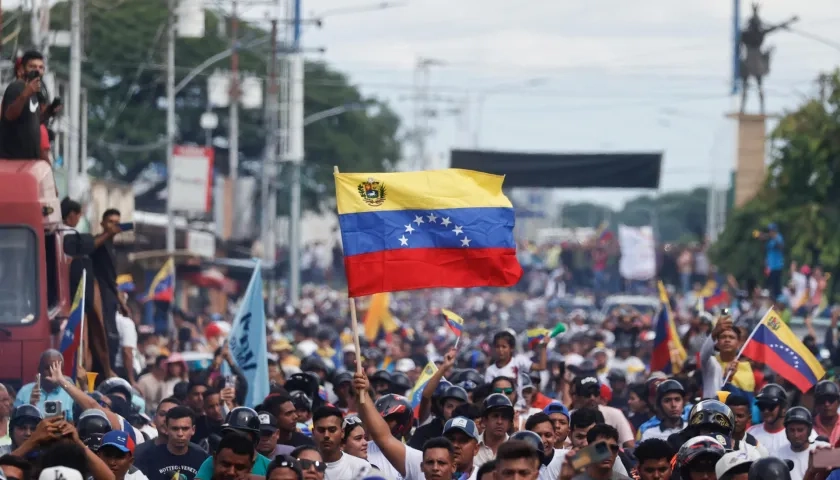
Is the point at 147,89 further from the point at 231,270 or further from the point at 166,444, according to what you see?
Answer: the point at 166,444

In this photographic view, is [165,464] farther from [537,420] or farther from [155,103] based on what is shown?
[155,103]

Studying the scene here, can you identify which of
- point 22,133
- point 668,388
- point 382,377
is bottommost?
point 382,377

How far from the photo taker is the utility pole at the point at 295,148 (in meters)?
44.4

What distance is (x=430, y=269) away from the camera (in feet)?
38.9

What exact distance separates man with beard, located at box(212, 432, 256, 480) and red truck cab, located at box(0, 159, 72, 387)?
20.4ft

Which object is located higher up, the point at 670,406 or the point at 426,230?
the point at 426,230

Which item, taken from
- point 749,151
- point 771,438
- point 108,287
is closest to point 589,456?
point 771,438

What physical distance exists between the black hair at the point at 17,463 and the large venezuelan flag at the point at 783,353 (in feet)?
25.4

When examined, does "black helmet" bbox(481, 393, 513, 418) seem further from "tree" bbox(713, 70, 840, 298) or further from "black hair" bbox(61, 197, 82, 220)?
"tree" bbox(713, 70, 840, 298)

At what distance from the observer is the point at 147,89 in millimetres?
70188

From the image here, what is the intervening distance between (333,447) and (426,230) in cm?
219

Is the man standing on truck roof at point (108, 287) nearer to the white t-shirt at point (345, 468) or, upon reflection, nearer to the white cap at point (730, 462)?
the white t-shirt at point (345, 468)

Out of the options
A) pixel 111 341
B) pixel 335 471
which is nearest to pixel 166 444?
pixel 335 471

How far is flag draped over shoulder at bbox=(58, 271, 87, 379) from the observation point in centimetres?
1457
